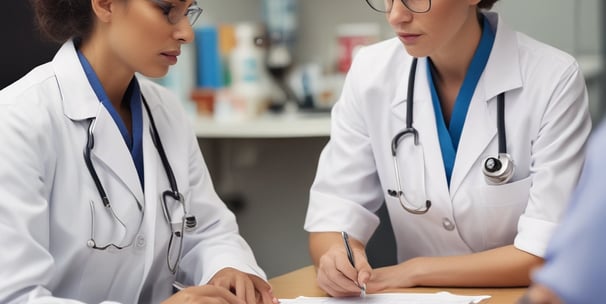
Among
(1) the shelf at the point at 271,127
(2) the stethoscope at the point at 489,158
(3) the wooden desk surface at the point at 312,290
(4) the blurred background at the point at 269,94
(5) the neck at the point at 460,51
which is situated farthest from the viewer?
(4) the blurred background at the point at 269,94

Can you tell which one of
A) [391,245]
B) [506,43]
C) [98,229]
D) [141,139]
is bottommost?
[391,245]

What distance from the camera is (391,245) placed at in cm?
198

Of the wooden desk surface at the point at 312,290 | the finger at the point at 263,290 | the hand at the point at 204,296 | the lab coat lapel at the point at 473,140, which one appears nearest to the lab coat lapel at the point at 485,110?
the lab coat lapel at the point at 473,140

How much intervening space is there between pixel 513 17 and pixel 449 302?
1.15m

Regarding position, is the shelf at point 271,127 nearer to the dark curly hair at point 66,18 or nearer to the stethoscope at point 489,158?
the stethoscope at point 489,158

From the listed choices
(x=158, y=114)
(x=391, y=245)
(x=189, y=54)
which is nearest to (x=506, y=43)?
(x=391, y=245)

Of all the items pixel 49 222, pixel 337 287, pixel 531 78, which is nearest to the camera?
pixel 49 222

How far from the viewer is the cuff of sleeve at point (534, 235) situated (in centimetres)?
151

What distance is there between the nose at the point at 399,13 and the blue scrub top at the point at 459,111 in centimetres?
18

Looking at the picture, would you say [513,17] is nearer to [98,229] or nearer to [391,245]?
[391,245]

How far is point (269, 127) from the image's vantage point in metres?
3.08

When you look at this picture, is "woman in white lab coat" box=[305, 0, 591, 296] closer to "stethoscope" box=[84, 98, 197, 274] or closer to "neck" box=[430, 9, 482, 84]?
"neck" box=[430, 9, 482, 84]

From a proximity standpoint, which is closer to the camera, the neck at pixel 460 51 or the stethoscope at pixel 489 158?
the stethoscope at pixel 489 158

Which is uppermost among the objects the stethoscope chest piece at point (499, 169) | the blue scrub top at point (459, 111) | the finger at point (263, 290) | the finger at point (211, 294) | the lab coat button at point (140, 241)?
the blue scrub top at point (459, 111)
